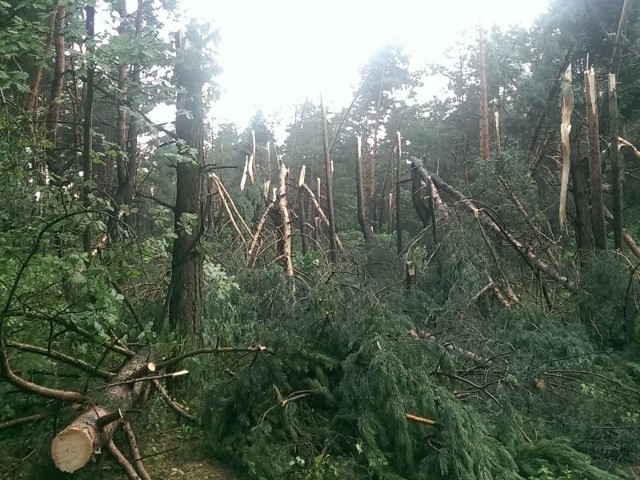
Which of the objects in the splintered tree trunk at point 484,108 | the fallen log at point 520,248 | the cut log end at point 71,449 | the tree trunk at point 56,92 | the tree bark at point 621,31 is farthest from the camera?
the splintered tree trunk at point 484,108

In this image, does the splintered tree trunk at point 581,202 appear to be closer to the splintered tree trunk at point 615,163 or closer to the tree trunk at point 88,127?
the splintered tree trunk at point 615,163

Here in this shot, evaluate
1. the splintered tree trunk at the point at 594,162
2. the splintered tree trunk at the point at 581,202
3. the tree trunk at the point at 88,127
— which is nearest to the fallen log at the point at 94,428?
the tree trunk at the point at 88,127

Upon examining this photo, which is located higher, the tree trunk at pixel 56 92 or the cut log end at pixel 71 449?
the tree trunk at pixel 56 92

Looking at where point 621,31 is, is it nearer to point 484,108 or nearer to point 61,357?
point 484,108

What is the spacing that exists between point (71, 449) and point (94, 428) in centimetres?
15

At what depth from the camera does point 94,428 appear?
9.11 ft

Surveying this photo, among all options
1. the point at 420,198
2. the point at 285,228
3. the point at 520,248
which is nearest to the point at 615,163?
the point at 520,248

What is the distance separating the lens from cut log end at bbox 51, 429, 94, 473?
2.63 m

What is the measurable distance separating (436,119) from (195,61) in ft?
69.9

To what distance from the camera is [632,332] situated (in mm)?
6566

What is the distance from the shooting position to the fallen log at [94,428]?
2645 millimetres

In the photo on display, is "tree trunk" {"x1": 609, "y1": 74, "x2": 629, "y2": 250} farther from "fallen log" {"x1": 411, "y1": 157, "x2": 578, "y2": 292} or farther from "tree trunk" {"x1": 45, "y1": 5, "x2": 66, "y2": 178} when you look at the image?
"tree trunk" {"x1": 45, "y1": 5, "x2": 66, "y2": 178}

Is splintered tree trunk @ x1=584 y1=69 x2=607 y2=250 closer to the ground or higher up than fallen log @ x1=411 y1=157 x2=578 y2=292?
higher up

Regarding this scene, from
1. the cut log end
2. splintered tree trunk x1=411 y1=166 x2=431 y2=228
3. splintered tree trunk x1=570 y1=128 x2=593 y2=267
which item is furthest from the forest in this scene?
splintered tree trunk x1=411 y1=166 x2=431 y2=228
